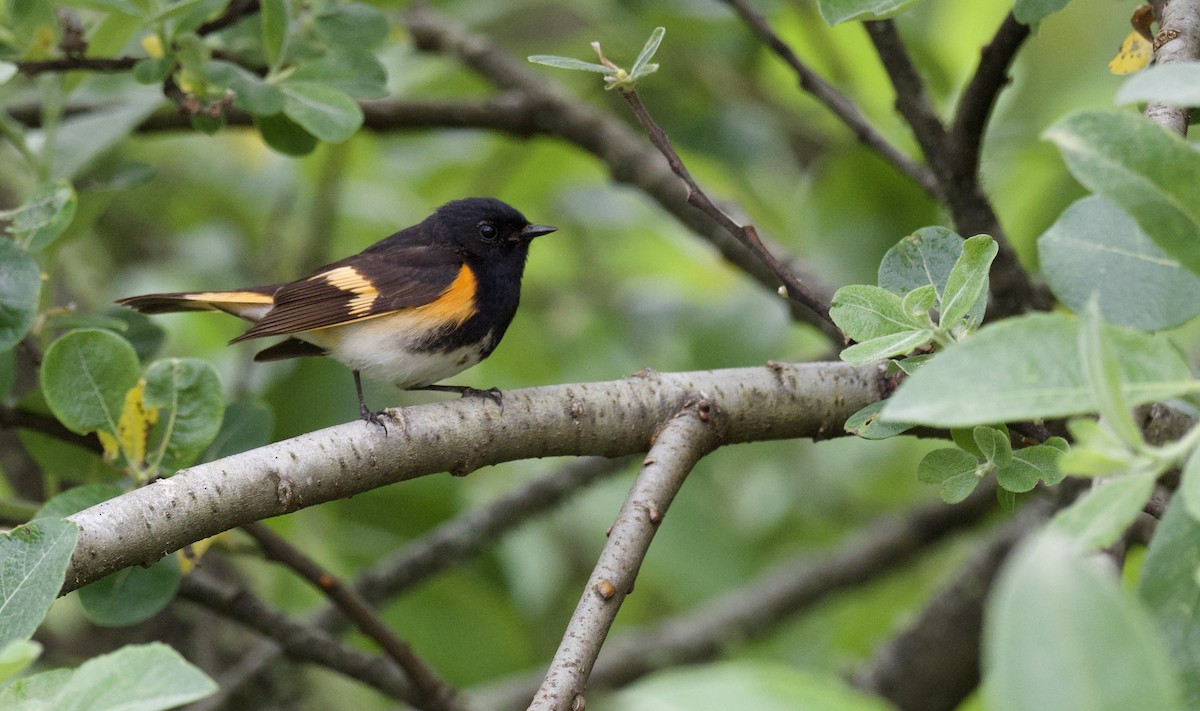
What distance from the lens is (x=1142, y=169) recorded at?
1023mm

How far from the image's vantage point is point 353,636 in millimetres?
4121

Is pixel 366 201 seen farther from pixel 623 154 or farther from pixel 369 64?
pixel 369 64

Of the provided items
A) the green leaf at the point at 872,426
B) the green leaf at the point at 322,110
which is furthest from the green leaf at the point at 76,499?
the green leaf at the point at 872,426

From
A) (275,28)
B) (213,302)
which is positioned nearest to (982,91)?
(275,28)

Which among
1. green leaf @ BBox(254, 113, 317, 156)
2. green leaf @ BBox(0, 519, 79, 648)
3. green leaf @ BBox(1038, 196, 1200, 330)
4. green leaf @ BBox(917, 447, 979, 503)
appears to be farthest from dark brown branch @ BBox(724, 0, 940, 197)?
green leaf @ BBox(0, 519, 79, 648)

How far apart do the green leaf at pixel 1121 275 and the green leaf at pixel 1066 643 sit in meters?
0.58

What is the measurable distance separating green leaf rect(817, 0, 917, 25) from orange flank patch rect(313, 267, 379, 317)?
1.61 metres

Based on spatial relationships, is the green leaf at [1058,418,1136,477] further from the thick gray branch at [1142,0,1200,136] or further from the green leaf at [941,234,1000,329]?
the thick gray branch at [1142,0,1200,136]

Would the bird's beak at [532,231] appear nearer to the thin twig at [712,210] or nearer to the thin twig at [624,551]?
the thin twig at [624,551]

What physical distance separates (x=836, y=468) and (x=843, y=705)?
11.4 ft

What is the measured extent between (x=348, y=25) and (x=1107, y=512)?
211cm

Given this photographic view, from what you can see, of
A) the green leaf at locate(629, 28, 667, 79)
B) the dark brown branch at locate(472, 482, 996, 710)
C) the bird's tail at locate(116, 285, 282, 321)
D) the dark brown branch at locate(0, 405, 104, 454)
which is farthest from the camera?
the dark brown branch at locate(472, 482, 996, 710)

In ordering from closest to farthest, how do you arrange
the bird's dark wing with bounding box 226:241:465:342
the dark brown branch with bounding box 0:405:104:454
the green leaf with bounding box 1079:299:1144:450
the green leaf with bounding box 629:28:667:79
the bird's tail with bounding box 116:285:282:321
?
1. the green leaf with bounding box 1079:299:1144:450
2. the green leaf with bounding box 629:28:667:79
3. the dark brown branch with bounding box 0:405:104:454
4. the bird's tail with bounding box 116:285:282:321
5. the bird's dark wing with bounding box 226:241:465:342

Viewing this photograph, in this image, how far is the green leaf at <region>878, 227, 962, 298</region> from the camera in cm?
172
